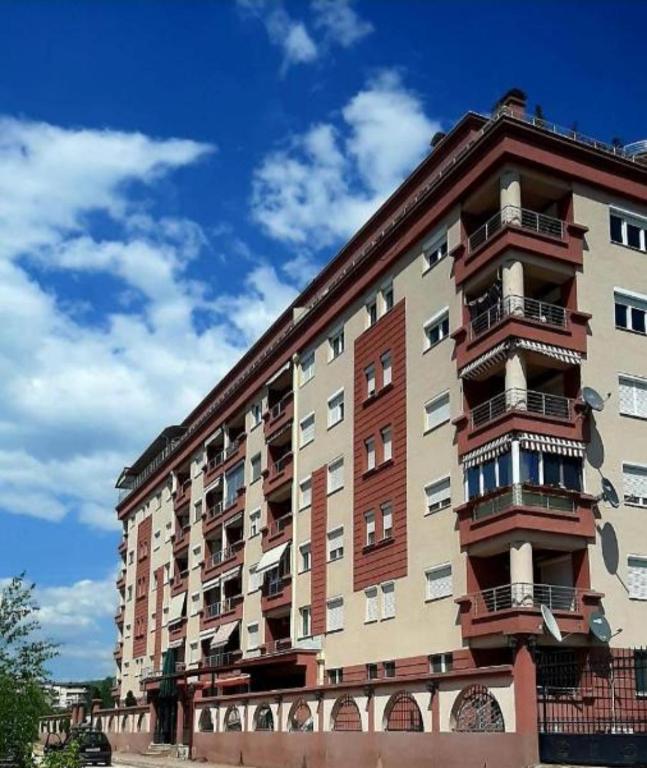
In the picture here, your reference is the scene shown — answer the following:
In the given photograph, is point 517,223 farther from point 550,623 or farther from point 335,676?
point 335,676

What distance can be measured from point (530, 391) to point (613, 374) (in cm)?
304

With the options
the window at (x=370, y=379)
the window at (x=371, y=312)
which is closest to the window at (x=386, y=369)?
the window at (x=370, y=379)

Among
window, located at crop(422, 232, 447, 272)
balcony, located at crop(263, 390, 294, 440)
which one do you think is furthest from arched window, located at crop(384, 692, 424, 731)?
balcony, located at crop(263, 390, 294, 440)

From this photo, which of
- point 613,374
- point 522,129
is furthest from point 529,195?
point 613,374

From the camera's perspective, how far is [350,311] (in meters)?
42.3

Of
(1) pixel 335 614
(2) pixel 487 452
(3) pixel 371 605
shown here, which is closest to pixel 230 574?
(1) pixel 335 614

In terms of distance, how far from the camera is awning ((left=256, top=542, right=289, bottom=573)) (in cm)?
4577

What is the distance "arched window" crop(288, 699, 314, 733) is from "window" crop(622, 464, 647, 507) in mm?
11756

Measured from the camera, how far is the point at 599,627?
2764cm

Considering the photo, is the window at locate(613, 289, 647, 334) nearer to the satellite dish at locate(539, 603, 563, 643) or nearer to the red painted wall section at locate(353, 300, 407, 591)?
the red painted wall section at locate(353, 300, 407, 591)

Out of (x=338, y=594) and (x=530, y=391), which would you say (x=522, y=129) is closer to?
(x=530, y=391)

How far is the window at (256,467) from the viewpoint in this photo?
170 feet

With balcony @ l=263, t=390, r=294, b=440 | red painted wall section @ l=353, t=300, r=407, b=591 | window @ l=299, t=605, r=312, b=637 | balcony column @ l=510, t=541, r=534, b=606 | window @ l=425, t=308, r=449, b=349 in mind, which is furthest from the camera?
balcony @ l=263, t=390, r=294, b=440

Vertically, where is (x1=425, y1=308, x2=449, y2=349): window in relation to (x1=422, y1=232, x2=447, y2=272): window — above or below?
below
